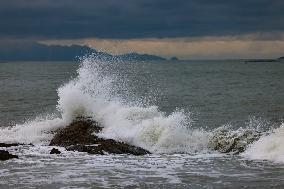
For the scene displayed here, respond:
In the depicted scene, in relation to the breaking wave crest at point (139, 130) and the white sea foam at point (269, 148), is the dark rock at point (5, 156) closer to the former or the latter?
the breaking wave crest at point (139, 130)

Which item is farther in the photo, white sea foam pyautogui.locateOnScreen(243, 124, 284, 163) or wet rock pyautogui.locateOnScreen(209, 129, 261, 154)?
wet rock pyautogui.locateOnScreen(209, 129, 261, 154)

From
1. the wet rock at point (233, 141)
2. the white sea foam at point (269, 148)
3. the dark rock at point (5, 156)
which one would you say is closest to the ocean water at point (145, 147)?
the white sea foam at point (269, 148)

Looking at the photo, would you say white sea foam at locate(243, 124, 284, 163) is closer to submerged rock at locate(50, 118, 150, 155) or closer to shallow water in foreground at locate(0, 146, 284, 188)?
shallow water in foreground at locate(0, 146, 284, 188)

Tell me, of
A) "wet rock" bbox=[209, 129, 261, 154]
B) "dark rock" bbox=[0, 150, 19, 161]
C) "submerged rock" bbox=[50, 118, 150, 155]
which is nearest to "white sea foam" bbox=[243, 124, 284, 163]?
"wet rock" bbox=[209, 129, 261, 154]

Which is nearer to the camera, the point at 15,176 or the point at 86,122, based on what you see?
the point at 15,176

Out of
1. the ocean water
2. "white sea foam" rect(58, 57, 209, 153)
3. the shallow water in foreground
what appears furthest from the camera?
"white sea foam" rect(58, 57, 209, 153)

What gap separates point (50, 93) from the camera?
52844mm

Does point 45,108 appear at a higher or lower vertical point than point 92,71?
lower

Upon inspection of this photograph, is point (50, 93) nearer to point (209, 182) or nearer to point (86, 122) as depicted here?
point (86, 122)

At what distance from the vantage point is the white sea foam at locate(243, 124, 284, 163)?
54.6 feet

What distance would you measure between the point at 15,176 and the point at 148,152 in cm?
594

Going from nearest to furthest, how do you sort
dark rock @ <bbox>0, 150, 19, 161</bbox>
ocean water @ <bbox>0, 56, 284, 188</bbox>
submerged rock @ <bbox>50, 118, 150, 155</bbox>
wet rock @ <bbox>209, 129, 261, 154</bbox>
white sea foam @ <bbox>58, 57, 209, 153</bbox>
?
ocean water @ <bbox>0, 56, 284, 188</bbox> → dark rock @ <bbox>0, 150, 19, 161</bbox> → submerged rock @ <bbox>50, 118, 150, 155</bbox> → wet rock @ <bbox>209, 129, 261, 154</bbox> → white sea foam @ <bbox>58, 57, 209, 153</bbox>

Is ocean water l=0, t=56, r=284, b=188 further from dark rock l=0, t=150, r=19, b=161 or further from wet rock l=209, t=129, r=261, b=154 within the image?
dark rock l=0, t=150, r=19, b=161

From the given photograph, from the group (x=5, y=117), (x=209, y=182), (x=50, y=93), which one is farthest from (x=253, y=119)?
(x=50, y=93)
